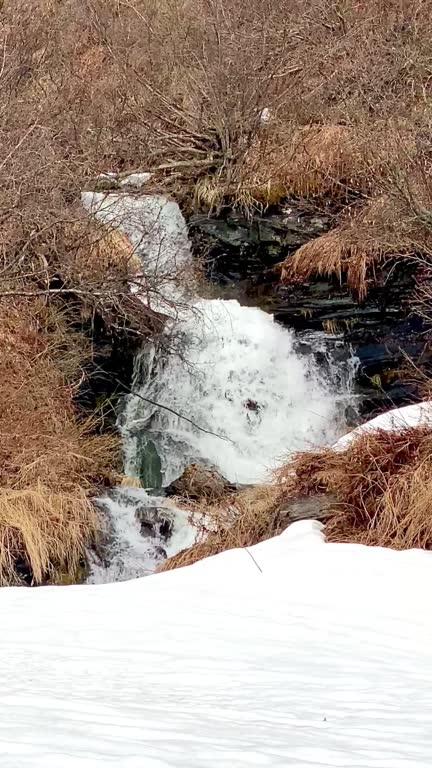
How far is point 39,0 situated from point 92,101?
282 cm

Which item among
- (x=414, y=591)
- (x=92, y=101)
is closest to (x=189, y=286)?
(x=92, y=101)

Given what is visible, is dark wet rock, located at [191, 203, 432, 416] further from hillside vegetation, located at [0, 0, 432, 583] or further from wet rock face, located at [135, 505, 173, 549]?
wet rock face, located at [135, 505, 173, 549]

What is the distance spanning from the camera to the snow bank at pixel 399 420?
17.4 feet

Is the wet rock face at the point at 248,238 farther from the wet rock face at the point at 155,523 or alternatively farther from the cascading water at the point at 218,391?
the wet rock face at the point at 155,523

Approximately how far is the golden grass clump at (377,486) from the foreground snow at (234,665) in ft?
0.66

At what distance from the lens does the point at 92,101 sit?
10500mm

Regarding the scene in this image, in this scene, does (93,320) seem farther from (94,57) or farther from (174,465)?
(94,57)

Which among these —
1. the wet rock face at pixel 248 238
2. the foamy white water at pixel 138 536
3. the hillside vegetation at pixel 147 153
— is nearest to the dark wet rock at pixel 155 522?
the foamy white water at pixel 138 536

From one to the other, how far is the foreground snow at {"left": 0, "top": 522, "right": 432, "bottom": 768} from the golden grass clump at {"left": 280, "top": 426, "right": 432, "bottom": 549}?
7.9 inches

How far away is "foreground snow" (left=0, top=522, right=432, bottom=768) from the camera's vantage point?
167 cm

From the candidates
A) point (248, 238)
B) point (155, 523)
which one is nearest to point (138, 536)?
point (155, 523)

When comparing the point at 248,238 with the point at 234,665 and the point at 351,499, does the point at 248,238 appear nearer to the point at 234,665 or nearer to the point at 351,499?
the point at 351,499

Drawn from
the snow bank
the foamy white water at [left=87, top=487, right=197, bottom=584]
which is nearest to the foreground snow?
the snow bank

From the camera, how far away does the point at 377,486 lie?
192 inches
